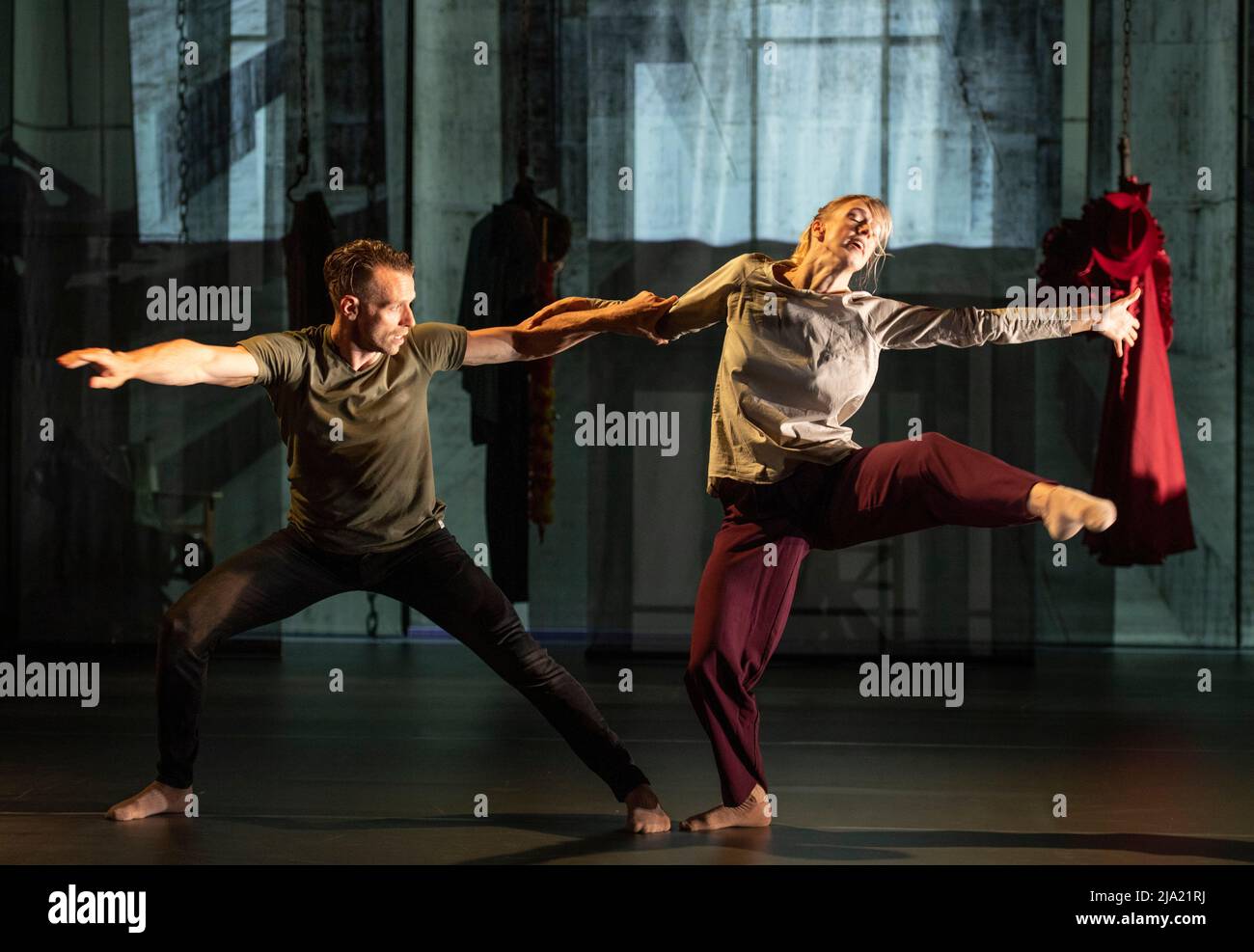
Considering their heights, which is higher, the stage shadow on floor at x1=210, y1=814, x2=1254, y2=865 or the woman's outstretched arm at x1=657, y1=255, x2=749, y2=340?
the woman's outstretched arm at x1=657, y1=255, x2=749, y2=340

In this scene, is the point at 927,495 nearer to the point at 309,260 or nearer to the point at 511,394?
the point at 511,394

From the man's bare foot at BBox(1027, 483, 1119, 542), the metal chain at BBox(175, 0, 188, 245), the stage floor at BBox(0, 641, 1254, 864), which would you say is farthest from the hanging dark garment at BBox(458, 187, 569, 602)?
the man's bare foot at BBox(1027, 483, 1119, 542)

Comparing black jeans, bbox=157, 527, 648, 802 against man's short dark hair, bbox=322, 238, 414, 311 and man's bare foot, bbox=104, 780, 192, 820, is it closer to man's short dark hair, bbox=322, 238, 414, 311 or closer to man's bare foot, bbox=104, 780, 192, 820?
man's bare foot, bbox=104, 780, 192, 820

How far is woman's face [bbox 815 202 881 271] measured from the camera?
3.28 meters

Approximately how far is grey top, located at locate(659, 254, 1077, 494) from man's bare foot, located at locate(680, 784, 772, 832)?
0.74m

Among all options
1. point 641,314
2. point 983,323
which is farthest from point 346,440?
point 983,323

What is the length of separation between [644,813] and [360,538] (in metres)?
0.90

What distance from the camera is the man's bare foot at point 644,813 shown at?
128 inches

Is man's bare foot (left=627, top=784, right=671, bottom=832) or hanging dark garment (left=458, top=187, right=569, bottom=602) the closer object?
man's bare foot (left=627, top=784, right=671, bottom=832)

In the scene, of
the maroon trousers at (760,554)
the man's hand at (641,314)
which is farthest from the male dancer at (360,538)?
the man's hand at (641,314)

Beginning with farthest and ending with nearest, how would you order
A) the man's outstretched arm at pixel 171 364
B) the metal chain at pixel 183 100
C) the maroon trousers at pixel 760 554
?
the metal chain at pixel 183 100 → the maroon trousers at pixel 760 554 → the man's outstretched arm at pixel 171 364

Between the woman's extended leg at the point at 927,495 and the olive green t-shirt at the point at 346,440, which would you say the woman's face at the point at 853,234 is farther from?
the olive green t-shirt at the point at 346,440

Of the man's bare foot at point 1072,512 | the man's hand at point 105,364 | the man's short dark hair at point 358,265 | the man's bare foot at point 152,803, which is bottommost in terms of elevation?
the man's bare foot at point 152,803

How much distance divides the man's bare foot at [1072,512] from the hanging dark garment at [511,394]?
4139mm
